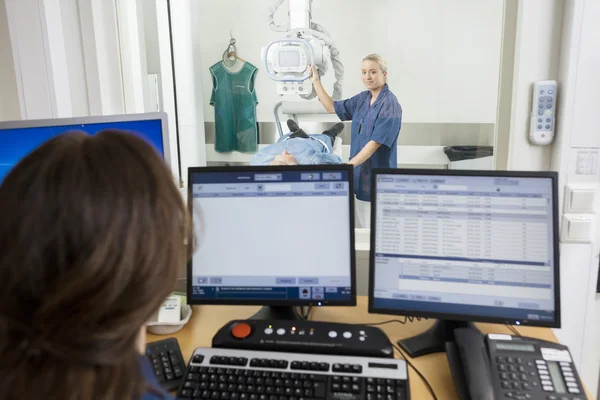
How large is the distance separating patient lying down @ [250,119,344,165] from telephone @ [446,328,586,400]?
998 mm

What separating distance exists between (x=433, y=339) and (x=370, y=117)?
0.96 metres

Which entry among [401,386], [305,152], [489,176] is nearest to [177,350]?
[401,386]

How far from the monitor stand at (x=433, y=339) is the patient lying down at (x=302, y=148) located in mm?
872

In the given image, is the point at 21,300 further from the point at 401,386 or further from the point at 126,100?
the point at 126,100

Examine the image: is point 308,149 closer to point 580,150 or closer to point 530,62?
point 530,62

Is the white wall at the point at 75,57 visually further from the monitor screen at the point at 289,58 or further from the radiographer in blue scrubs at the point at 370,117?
the radiographer in blue scrubs at the point at 370,117

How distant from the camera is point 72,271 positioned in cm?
50

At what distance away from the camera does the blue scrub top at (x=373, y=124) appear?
6.03 feet

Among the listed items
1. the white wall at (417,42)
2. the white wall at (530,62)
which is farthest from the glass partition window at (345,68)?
the white wall at (530,62)

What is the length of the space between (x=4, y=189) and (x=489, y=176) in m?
0.94

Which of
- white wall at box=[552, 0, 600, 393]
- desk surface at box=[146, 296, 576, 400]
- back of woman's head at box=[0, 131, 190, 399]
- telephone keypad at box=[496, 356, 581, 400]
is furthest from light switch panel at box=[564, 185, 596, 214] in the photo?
back of woman's head at box=[0, 131, 190, 399]

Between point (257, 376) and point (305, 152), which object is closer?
point (257, 376)

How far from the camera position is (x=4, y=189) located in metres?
0.53

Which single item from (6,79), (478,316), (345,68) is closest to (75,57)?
(6,79)
